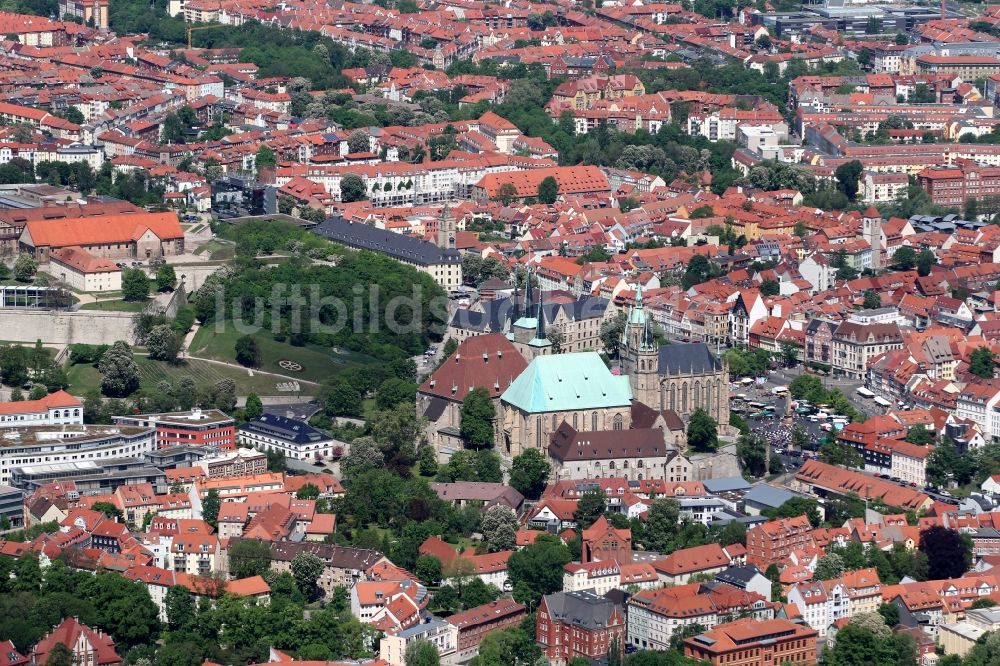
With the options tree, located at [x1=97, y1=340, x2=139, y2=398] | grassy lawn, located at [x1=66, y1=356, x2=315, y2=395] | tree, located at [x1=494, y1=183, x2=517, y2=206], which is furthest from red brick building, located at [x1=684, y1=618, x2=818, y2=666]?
tree, located at [x1=494, y1=183, x2=517, y2=206]

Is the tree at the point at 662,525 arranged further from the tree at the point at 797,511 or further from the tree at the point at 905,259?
the tree at the point at 905,259

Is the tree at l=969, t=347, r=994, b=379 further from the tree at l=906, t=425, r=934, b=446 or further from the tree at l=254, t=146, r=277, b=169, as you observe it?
the tree at l=254, t=146, r=277, b=169

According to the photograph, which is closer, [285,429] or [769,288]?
[285,429]

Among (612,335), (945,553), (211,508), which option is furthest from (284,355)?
(945,553)

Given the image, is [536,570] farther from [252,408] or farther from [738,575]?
[252,408]

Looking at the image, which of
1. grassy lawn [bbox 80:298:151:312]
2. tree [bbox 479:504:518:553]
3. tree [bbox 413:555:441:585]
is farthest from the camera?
grassy lawn [bbox 80:298:151:312]

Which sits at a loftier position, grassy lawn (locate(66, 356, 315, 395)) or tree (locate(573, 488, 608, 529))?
tree (locate(573, 488, 608, 529))
